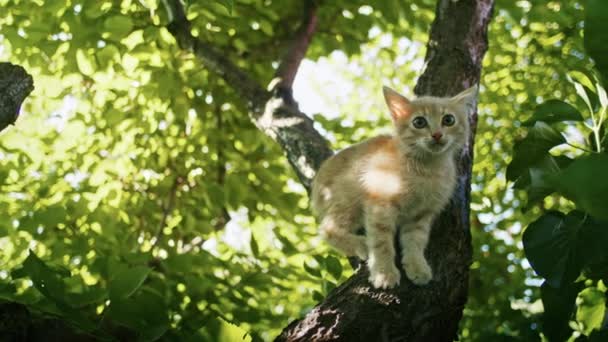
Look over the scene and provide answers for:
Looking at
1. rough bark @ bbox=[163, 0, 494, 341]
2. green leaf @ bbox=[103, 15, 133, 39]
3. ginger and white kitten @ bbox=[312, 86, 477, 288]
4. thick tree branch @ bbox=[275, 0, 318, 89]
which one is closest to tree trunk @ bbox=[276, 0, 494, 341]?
rough bark @ bbox=[163, 0, 494, 341]

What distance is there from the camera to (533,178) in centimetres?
188

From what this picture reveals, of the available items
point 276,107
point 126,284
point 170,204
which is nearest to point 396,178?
point 276,107

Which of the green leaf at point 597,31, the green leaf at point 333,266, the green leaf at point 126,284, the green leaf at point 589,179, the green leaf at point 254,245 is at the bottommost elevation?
the green leaf at point 254,245

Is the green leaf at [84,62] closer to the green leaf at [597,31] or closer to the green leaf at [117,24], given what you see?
the green leaf at [117,24]

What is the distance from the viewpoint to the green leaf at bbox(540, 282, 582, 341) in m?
2.00

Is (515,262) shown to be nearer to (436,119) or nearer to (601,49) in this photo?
(436,119)

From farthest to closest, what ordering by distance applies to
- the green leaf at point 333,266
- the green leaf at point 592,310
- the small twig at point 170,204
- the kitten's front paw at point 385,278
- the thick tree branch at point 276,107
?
the small twig at point 170,204
the thick tree branch at point 276,107
the green leaf at point 333,266
the green leaf at point 592,310
the kitten's front paw at point 385,278

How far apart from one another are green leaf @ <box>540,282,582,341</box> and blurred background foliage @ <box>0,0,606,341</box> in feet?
2.96

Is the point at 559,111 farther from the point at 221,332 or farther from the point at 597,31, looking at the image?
the point at 221,332

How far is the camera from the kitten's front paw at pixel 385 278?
240 centimetres

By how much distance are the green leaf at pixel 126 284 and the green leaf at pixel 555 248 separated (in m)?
1.35

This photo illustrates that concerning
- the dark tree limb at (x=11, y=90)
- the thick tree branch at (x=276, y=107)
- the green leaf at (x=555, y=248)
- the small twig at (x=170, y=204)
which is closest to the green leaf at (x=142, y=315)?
the dark tree limb at (x=11, y=90)

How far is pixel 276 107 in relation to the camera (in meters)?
3.91

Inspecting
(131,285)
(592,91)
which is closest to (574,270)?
(592,91)
